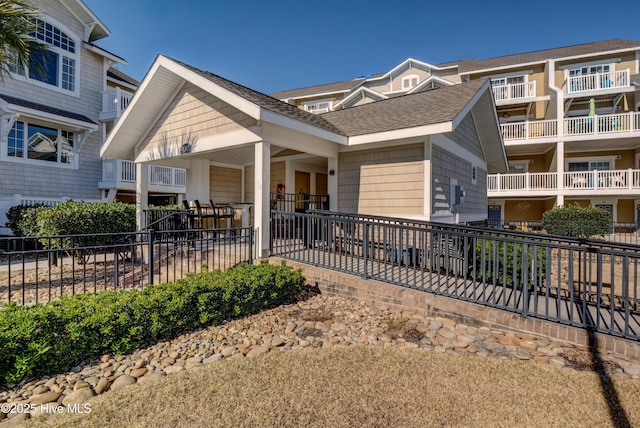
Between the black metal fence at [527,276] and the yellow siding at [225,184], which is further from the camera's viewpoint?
the yellow siding at [225,184]

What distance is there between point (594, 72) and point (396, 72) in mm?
12851

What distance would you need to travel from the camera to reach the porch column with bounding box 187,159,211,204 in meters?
10.7

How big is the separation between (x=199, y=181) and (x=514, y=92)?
70.8 feet

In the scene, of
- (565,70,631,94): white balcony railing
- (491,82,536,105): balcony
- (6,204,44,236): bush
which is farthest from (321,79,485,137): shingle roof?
(565,70,631,94): white balcony railing

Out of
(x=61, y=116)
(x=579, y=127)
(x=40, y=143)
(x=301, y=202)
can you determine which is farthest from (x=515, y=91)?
(x=40, y=143)

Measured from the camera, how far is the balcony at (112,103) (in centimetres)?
1592

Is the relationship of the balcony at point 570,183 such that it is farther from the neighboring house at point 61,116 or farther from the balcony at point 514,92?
the neighboring house at point 61,116

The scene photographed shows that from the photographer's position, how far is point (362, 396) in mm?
2914

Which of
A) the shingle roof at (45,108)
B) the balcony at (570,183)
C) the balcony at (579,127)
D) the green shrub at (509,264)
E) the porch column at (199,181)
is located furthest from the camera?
the balcony at (579,127)

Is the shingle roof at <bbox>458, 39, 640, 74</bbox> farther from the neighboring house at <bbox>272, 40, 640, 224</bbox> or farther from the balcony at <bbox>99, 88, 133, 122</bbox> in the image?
the balcony at <bbox>99, 88, 133, 122</bbox>

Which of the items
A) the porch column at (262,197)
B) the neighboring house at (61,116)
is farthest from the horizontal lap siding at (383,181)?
the neighboring house at (61,116)

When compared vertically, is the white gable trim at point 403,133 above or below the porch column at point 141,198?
above

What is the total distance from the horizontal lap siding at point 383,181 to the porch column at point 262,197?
270 centimetres

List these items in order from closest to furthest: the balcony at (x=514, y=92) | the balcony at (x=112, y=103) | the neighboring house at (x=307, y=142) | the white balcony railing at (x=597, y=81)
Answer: the neighboring house at (x=307, y=142), the balcony at (x=112, y=103), the white balcony railing at (x=597, y=81), the balcony at (x=514, y=92)
